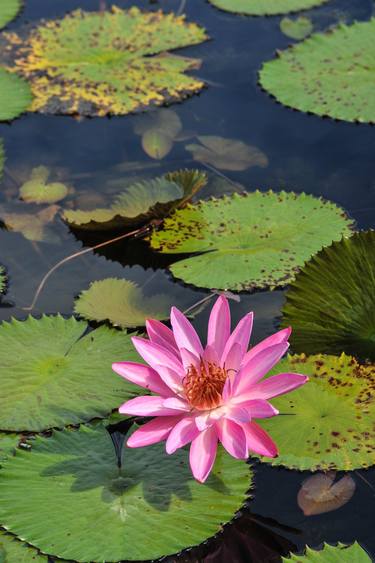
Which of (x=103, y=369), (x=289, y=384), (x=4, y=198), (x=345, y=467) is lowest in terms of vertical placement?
(x=4, y=198)

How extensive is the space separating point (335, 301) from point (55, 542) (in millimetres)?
1206

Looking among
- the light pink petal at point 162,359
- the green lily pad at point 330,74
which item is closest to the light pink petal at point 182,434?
the light pink petal at point 162,359

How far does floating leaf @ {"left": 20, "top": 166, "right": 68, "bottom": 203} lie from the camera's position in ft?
12.6

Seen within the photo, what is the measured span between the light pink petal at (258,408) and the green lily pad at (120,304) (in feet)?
2.76

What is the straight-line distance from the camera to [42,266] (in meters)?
3.51

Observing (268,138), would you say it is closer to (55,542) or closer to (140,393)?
(140,393)

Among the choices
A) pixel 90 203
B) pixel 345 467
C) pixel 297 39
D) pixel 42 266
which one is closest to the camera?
pixel 345 467

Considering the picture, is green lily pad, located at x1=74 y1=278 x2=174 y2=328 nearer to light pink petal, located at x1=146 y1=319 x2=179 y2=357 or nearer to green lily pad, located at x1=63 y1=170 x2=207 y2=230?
green lily pad, located at x1=63 y1=170 x2=207 y2=230

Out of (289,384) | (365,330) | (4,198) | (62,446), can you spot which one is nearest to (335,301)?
(365,330)

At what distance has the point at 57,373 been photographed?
109 inches

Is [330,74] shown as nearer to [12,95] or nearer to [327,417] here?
[12,95]

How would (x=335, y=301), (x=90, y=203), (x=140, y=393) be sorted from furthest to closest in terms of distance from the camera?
(x=90, y=203) < (x=335, y=301) < (x=140, y=393)

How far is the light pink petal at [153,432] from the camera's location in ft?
7.40

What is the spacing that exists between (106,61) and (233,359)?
9.17 ft
